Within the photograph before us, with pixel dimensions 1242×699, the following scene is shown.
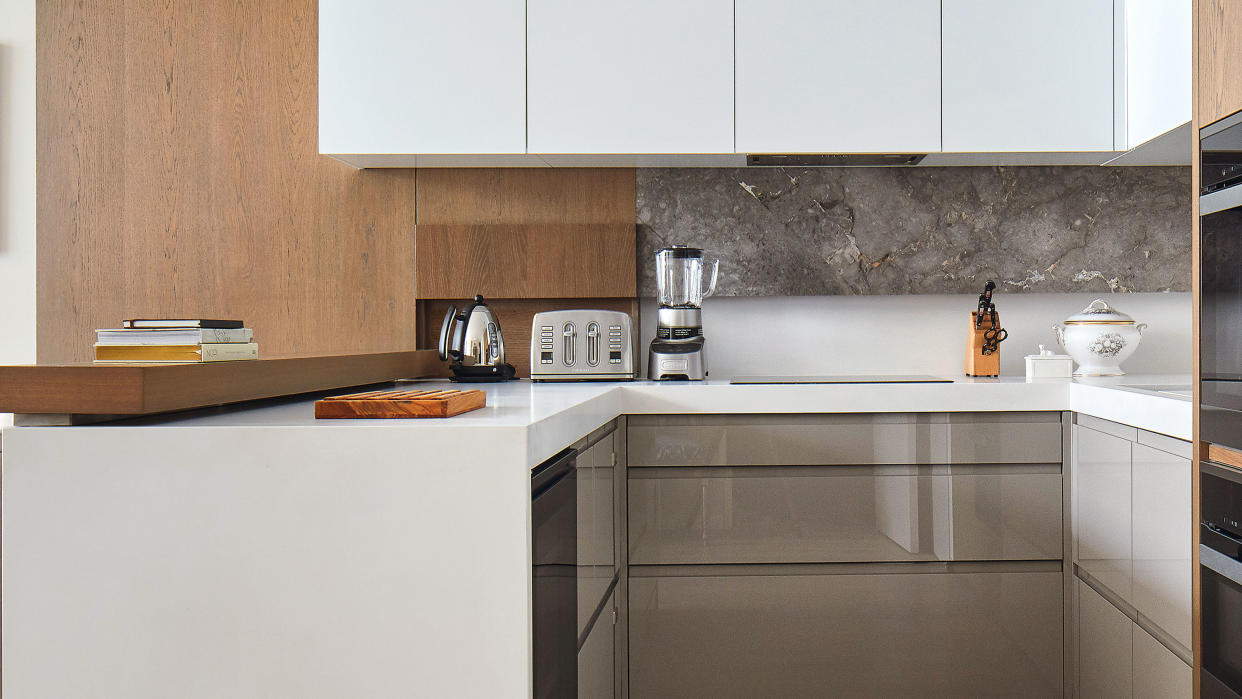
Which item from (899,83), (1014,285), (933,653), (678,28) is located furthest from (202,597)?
(1014,285)

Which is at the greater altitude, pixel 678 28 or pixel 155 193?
pixel 678 28

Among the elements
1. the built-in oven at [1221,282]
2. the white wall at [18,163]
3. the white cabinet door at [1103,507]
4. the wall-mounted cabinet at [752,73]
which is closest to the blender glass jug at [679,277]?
the wall-mounted cabinet at [752,73]

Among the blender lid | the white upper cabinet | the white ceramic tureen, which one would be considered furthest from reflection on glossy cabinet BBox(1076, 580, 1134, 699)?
the blender lid

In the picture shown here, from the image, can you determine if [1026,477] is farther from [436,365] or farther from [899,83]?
[436,365]

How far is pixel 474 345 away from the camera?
243cm

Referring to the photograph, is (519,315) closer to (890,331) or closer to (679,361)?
(679,361)

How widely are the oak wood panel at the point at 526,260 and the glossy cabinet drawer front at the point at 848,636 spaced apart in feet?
3.26

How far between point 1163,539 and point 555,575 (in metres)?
1.29

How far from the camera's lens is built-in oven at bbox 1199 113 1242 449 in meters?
1.42

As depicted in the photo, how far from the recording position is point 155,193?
2.74m

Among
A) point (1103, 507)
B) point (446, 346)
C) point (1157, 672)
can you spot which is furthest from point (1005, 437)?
point (446, 346)

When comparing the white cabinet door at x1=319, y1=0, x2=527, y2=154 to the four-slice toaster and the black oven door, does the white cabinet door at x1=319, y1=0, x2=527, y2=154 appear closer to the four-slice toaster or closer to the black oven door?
the four-slice toaster

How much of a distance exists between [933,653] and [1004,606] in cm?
22

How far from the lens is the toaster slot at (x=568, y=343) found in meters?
2.42
